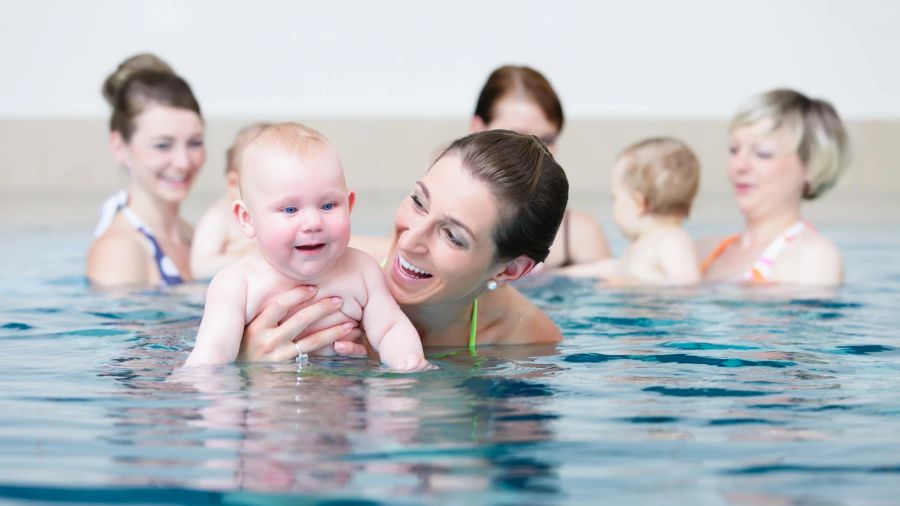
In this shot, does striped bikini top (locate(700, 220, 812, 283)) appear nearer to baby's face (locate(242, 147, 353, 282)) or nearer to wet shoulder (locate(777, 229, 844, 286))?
wet shoulder (locate(777, 229, 844, 286))

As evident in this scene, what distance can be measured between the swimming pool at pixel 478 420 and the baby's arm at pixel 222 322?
6cm

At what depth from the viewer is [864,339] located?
4.41m

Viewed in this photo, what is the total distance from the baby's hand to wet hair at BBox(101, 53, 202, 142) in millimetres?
2899

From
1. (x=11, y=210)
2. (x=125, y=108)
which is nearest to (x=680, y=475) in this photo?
(x=125, y=108)

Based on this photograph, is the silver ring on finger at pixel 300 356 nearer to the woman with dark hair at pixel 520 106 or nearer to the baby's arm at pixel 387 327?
the baby's arm at pixel 387 327

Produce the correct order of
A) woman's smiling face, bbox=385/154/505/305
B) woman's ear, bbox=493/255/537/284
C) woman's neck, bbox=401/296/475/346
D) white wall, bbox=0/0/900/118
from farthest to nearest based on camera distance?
white wall, bbox=0/0/900/118 → woman's neck, bbox=401/296/475/346 → woman's ear, bbox=493/255/537/284 → woman's smiling face, bbox=385/154/505/305

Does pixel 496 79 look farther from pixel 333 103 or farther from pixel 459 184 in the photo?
pixel 333 103

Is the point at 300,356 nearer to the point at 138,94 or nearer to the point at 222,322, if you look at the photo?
the point at 222,322

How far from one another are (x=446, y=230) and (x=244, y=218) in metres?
0.54

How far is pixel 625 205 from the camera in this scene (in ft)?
20.8

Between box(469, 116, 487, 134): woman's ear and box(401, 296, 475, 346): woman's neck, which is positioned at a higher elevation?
box(469, 116, 487, 134): woman's ear

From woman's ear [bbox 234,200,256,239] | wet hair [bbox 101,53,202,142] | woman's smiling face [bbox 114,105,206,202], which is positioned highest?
wet hair [bbox 101,53,202,142]

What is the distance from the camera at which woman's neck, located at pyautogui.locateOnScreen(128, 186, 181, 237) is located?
609 centimetres

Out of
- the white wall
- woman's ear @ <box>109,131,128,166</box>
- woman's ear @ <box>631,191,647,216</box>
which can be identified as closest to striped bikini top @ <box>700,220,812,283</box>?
woman's ear @ <box>631,191,647,216</box>
